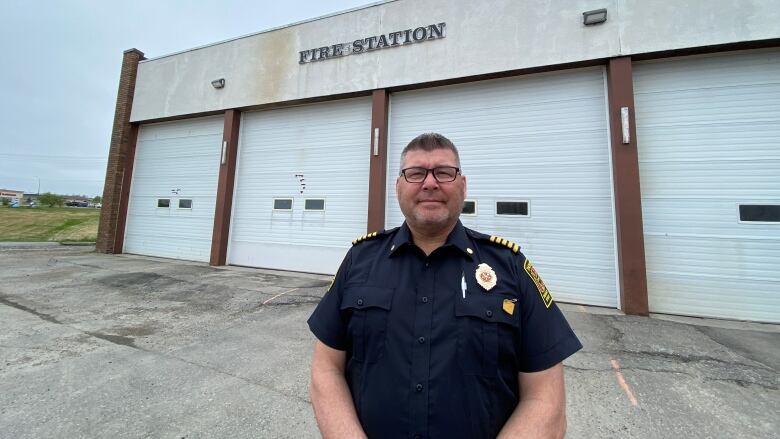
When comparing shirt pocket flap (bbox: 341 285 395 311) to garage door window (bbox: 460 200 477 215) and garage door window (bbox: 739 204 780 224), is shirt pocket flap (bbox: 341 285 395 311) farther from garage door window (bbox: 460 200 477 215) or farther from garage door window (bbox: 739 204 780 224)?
garage door window (bbox: 739 204 780 224)

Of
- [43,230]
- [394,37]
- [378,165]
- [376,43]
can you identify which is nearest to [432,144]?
[378,165]

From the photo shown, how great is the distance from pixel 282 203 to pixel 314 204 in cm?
116

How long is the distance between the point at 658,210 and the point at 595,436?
5.90 m

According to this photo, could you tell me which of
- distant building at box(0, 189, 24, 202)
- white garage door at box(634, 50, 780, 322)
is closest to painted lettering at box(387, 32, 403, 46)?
white garage door at box(634, 50, 780, 322)

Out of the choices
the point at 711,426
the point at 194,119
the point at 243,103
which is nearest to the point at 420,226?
the point at 711,426

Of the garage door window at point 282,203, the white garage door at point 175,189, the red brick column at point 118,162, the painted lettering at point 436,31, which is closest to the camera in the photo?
the painted lettering at point 436,31

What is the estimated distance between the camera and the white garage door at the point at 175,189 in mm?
10734

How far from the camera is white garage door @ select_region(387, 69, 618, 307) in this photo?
6.88m

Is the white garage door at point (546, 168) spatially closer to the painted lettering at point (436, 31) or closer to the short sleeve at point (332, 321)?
the painted lettering at point (436, 31)

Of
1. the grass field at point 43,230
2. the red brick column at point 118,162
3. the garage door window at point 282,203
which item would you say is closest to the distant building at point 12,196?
the grass field at point 43,230

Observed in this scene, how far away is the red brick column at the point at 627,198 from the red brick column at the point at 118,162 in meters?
15.8

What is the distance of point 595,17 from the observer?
266 inches

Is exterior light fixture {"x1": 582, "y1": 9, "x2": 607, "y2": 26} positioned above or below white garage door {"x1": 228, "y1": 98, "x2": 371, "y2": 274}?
above

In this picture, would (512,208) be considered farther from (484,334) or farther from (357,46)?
(484,334)
